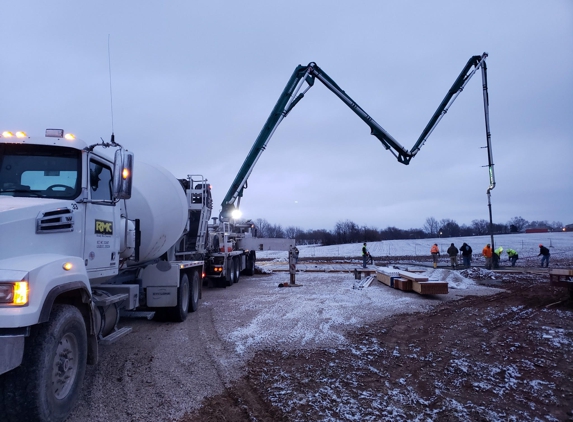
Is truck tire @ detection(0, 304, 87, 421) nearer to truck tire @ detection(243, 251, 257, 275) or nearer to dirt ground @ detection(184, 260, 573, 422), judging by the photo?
dirt ground @ detection(184, 260, 573, 422)

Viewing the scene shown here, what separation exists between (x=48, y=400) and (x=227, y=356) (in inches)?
123

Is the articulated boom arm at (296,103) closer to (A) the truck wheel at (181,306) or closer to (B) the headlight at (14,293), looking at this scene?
(A) the truck wheel at (181,306)

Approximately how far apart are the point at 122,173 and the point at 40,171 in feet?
Answer: 3.35

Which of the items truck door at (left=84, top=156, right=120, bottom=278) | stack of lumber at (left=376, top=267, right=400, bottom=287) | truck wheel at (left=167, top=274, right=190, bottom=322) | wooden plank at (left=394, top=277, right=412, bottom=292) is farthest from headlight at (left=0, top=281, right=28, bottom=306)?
stack of lumber at (left=376, top=267, right=400, bottom=287)

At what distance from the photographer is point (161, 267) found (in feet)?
28.1

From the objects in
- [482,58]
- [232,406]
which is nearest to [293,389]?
[232,406]

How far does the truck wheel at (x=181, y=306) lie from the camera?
8.89 meters

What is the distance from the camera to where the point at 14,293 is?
354 centimetres

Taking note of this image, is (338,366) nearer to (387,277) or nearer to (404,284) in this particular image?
(404,284)

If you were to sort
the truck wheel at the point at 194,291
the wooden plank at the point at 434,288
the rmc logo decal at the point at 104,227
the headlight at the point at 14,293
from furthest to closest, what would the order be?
the wooden plank at the point at 434,288 < the truck wheel at the point at 194,291 < the rmc logo decal at the point at 104,227 < the headlight at the point at 14,293

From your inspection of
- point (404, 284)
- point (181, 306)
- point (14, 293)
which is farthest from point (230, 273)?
point (14, 293)

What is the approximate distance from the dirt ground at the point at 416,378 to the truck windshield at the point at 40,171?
3152 mm

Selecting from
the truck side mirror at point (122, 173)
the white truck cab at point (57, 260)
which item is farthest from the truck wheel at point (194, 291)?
the truck side mirror at point (122, 173)

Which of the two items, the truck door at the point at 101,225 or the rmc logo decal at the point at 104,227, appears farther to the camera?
the rmc logo decal at the point at 104,227
